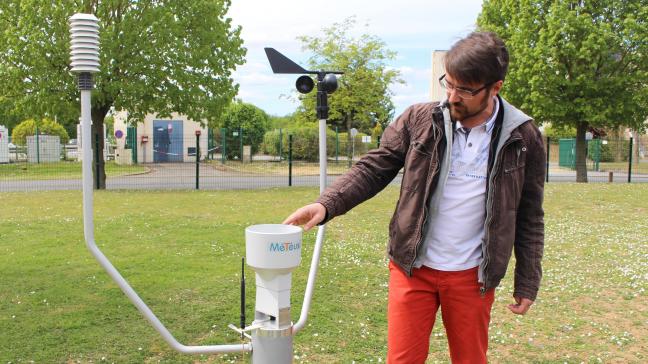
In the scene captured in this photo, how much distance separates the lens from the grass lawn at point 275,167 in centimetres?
2639

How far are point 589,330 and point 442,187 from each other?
3.46m

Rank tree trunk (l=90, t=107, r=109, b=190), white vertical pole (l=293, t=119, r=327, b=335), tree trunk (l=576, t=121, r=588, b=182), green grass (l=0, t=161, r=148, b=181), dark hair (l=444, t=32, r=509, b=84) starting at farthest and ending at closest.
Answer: tree trunk (l=576, t=121, r=588, b=182) → green grass (l=0, t=161, r=148, b=181) → tree trunk (l=90, t=107, r=109, b=190) → white vertical pole (l=293, t=119, r=327, b=335) → dark hair (l=444, t=32, r=509, b=84)

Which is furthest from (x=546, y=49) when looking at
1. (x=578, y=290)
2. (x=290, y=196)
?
(x=578, y=290)

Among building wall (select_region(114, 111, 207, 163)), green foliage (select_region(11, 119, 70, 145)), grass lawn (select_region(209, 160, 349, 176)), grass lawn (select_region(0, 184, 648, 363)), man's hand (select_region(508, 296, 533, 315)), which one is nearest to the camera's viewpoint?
man's hand (select_region(508, 296, 533, 315))

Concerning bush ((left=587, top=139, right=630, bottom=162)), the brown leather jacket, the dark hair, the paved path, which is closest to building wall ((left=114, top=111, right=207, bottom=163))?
the paved path

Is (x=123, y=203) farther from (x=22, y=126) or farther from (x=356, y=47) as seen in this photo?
(x=22, y=126)

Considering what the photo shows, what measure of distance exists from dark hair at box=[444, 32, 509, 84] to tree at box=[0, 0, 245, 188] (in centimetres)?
1506

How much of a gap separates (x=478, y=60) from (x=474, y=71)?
0.04m

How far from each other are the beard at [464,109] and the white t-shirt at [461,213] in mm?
63

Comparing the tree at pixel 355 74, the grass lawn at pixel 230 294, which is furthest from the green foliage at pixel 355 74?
the grass lawn at pixel 230 294

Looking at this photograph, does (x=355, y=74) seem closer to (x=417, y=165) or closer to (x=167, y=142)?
(x=167, y=142)

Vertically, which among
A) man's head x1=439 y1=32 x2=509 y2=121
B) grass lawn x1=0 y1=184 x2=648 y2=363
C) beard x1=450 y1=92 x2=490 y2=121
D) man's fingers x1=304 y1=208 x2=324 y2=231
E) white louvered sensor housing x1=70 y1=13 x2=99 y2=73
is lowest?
grass lawn x1=0 y1=184 x2=648 y2=363

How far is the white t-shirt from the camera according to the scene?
Answer: 260 centimetres

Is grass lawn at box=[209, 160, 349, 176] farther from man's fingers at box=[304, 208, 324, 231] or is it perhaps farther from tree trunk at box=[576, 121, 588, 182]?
man's fingers at box=[304, 208, 324, 231]
